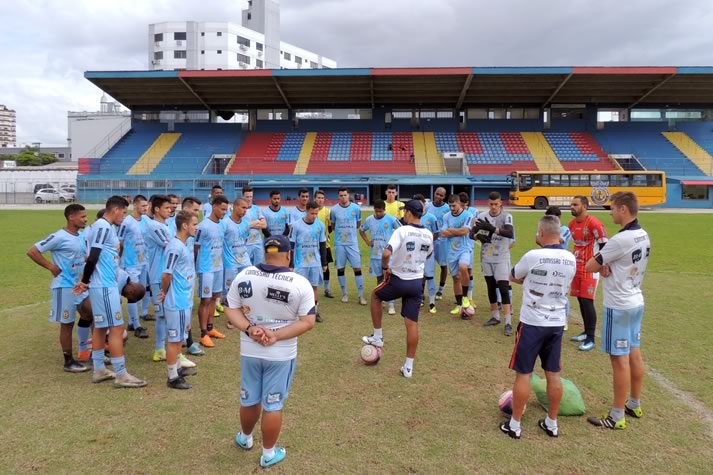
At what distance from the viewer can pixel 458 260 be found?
28.3 feet

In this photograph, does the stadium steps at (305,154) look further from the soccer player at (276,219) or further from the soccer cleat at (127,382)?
the soccer cleat at (127,382)

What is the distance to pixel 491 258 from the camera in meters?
7.77

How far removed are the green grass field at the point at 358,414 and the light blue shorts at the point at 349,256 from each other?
2217 mm

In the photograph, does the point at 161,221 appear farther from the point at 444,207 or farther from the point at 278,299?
the point at 444,207

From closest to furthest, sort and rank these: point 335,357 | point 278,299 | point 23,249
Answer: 1. point 278,299
2. point 335,357
3. point 23,249

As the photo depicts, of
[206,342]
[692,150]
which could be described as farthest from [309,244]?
[692,150]

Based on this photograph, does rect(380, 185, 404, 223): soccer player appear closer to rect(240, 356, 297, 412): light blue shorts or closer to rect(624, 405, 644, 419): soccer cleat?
rect(624, 405, 644, 419): soccer cleat

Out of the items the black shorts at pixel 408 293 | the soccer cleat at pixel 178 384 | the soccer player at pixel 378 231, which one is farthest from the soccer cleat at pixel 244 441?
the soccer player at pixel 378 231

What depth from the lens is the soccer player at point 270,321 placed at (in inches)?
136

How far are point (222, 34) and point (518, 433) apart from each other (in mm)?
87810

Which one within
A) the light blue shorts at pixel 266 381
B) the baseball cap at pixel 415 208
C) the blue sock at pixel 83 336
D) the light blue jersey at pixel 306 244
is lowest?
the blue sock at pixel 83 336

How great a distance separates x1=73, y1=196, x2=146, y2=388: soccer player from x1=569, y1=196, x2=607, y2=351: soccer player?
621 cm

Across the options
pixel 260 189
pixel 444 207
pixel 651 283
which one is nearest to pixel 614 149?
pixel 260 189

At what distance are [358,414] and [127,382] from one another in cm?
278
